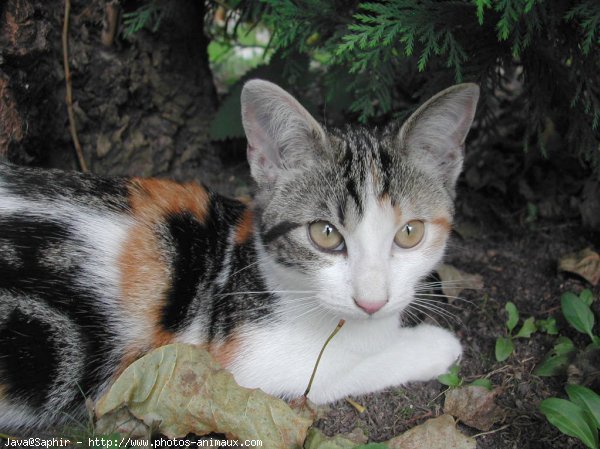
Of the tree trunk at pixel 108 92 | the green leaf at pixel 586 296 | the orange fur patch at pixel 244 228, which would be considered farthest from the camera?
the tree trunk at pixel 108 92

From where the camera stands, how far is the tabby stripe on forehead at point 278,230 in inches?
97.7

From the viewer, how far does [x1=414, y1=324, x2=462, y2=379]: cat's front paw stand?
9.25ft

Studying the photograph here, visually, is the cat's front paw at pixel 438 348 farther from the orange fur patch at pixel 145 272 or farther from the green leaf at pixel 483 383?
the orange fur patch at pixel 145 272

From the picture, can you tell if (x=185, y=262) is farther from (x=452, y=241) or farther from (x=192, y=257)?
(x=452, y=241)

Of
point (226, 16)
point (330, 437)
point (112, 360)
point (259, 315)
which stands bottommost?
point (330, 437)

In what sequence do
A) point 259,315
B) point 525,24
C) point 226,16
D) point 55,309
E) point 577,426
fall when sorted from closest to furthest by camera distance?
point 577,426 → point 55,309 → point 259,315 → point 525,24 → point 226,16

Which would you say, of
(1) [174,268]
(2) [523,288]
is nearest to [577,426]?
(2) [523,288]

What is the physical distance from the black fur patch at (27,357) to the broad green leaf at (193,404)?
0.27 meters

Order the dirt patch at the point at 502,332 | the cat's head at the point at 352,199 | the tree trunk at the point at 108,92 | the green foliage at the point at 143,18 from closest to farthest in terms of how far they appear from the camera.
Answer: the cat's head at the point at 352,199 < the dirt patch at the point at 502,332 < the tree trunk at the point at 108,92 < the green foliage at the point at 143,18

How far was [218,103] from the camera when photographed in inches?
173

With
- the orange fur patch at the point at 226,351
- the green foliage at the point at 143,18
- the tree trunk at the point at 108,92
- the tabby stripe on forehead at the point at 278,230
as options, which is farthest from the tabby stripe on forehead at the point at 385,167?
the tree trunk at the point at 108,92

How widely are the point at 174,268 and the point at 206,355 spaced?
444 millimetres

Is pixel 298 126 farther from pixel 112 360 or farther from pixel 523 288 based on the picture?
pixel 523 288

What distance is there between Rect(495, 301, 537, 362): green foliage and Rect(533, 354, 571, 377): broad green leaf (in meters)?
0.17
